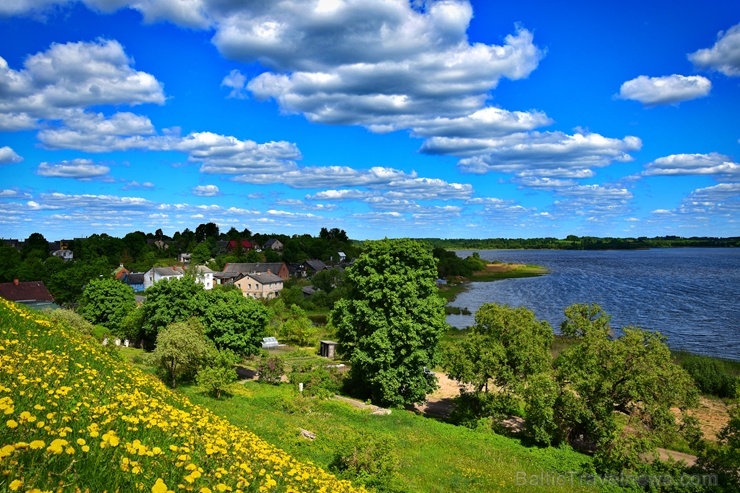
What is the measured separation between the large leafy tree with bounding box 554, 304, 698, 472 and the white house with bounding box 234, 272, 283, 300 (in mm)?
84255

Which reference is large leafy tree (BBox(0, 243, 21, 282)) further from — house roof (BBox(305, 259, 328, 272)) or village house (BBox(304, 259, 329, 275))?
house roof (BBox(305, 259, 328, 272))

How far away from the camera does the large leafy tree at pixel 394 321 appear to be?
30.2 metres

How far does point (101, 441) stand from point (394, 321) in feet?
77.7

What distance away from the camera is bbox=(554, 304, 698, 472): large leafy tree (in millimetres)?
22281

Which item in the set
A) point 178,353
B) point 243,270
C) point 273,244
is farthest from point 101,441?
point 273,244

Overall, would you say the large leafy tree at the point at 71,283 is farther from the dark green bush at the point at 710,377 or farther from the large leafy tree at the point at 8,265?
the dark green bush at the point at 710,377

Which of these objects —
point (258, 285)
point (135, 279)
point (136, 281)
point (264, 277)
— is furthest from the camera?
point (135, 279)

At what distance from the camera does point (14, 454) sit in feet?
17.5

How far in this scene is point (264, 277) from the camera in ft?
355

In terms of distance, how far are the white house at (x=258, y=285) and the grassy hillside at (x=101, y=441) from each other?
305ft

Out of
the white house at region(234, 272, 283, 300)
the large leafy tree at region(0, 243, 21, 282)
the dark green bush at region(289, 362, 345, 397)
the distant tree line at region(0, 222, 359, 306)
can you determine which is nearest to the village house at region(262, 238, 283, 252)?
the distant tree line at region(0, 222, 359, 306)

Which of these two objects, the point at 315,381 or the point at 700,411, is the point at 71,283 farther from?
the point at 700,411

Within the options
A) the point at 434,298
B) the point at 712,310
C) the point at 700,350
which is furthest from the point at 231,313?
the point at 712,310

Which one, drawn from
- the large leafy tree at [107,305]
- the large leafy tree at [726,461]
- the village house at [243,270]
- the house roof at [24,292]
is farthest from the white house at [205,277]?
the large leafy tree at [726,461]
